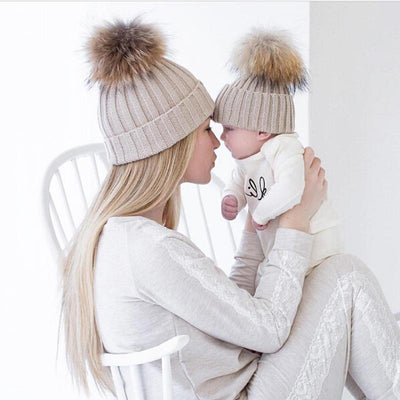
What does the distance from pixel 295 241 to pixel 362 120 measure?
4.24 ft

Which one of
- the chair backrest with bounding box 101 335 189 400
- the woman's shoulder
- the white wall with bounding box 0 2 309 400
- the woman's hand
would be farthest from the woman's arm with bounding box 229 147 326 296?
the white wall with bounding box 0 2 309 400

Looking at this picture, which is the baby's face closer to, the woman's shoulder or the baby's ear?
the baby's ear

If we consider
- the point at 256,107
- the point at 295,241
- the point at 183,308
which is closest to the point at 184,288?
the point at 183,308

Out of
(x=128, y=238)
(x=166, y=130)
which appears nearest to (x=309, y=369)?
(x=128, y=238)

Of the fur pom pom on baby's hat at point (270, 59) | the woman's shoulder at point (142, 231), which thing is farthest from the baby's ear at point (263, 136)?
the woman's shoulder at point (142, 231)

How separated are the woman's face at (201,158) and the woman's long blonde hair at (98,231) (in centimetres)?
2

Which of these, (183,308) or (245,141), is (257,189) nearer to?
(245,141)

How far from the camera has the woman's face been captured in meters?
1.55

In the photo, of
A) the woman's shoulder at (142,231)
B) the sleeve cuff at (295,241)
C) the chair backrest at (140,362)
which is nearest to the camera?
the chair backrest at (140,362)

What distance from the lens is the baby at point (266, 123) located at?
5.25 ft

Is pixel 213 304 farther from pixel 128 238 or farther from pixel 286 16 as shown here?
pixel 286 16

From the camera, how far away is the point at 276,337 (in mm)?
1404

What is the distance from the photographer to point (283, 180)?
5.09ft

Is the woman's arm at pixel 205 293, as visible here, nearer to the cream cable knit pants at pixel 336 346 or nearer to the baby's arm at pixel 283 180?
the cream cable knit pants at pixel 336 346
